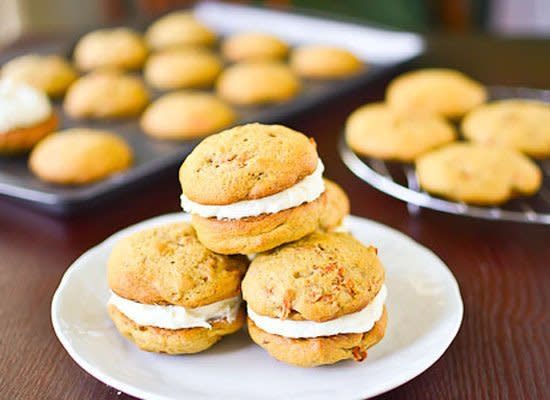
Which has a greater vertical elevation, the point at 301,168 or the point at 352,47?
the point at 301,168

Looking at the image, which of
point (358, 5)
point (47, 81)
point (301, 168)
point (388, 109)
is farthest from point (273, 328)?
point (358, 5)

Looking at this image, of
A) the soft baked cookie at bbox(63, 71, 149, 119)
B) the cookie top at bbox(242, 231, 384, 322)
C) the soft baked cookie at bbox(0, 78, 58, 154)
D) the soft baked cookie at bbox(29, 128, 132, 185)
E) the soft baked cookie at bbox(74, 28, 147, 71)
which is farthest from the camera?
the soft baked cookie at bbox(74, 28, 147, 71)

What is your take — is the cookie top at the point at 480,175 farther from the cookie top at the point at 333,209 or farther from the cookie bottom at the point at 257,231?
the cookie bottom at the point at 257,231

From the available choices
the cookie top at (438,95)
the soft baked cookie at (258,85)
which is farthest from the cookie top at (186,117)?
the cookie top at (438,95)

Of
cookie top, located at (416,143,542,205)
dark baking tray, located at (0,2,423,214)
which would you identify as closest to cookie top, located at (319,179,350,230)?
cookie top, located at (416,143,542,205)

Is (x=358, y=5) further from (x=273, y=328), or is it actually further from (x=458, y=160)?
(x=273, y=328)

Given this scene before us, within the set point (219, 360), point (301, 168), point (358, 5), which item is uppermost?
point (301, 168)

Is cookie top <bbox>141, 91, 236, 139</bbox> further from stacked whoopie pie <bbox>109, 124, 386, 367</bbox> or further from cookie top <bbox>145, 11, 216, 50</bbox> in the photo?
stacked whoopie pie <bbox>109, 124, 386, 367</bbox>
